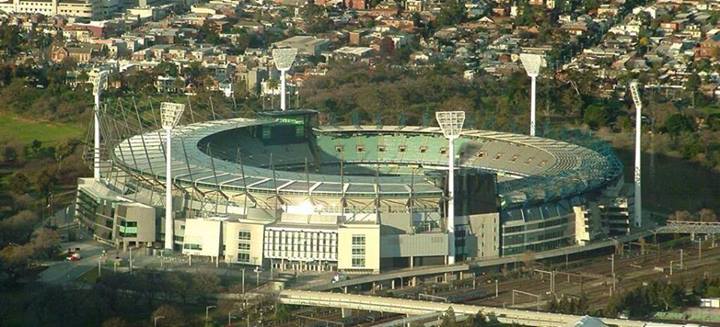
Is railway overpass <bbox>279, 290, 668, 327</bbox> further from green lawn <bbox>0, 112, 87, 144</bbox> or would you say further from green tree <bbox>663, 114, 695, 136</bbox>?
green tree <bbox>663, 114, 695, 136</bbox>

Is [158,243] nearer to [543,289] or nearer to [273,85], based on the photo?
[543,289]

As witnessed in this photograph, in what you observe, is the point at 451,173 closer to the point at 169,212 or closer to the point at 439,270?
the point at 439,270

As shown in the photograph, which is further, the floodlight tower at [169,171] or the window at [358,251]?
the floodlight tower at [169,171]

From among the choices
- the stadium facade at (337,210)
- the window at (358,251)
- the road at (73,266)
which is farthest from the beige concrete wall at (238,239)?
the road at (73,266)

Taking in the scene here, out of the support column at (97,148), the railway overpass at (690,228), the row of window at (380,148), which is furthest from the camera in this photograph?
the row of window at (380,148)

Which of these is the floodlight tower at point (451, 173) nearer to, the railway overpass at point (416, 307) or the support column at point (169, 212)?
the railway overpass at point (416, 307)

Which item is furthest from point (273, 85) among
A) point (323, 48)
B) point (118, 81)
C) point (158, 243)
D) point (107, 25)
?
point (158, 243)

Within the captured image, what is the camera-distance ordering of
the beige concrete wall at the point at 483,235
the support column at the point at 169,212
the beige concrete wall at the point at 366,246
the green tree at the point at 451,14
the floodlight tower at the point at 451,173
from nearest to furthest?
the beige concrete wall at the point at 366,246 < the floodlight tower at the point at 451,173 < the beige concrete wall at the point at 483,235 < the support column at the point at 169,212 < the green tree at the point at 451,14
